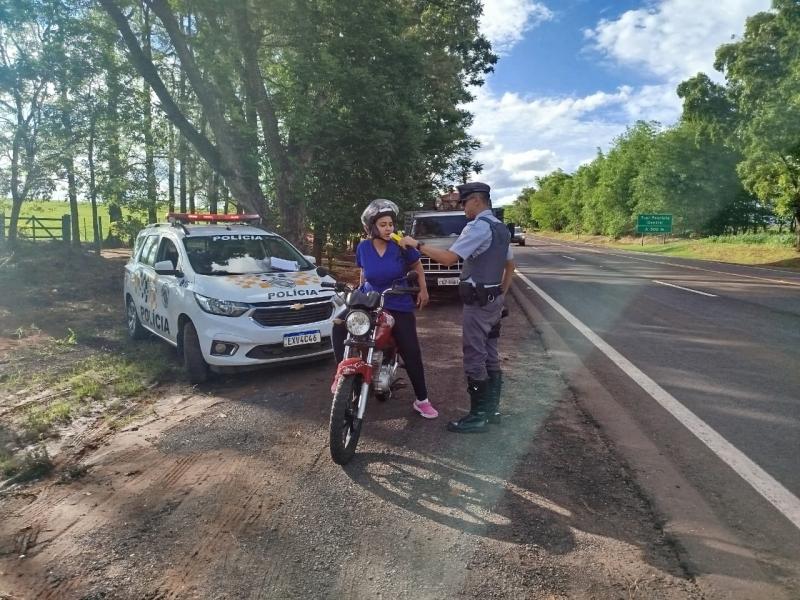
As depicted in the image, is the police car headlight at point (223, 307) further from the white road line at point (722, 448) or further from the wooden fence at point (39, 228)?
the wooden fence at point (39, 228)

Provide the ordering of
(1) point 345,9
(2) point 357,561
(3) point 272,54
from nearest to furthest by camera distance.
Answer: (2) point 357,561, (1) point 345,9, (3) point 272,54

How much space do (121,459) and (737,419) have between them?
493cm

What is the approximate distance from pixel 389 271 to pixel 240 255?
3.39 m

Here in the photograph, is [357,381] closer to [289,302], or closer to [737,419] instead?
[289,302]

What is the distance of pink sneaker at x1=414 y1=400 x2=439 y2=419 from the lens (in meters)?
4.97

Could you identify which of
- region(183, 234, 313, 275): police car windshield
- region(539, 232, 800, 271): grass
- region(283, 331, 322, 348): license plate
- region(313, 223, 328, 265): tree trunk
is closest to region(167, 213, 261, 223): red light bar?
region(183, 234, 313, 275): police car windshield

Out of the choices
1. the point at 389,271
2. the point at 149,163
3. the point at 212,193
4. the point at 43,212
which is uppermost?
the point at 149,163

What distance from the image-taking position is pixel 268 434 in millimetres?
4695

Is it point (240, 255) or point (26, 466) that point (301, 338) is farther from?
point (26, 466)

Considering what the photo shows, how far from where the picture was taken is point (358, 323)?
4.23 meters

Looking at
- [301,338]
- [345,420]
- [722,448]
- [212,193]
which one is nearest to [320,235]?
[301,338]

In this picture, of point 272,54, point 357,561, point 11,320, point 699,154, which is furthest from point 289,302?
point 699,154

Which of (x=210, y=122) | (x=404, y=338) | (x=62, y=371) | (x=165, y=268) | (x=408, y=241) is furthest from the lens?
(x=210, y=122)

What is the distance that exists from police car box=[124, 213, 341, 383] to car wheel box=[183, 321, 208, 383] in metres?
0.01
